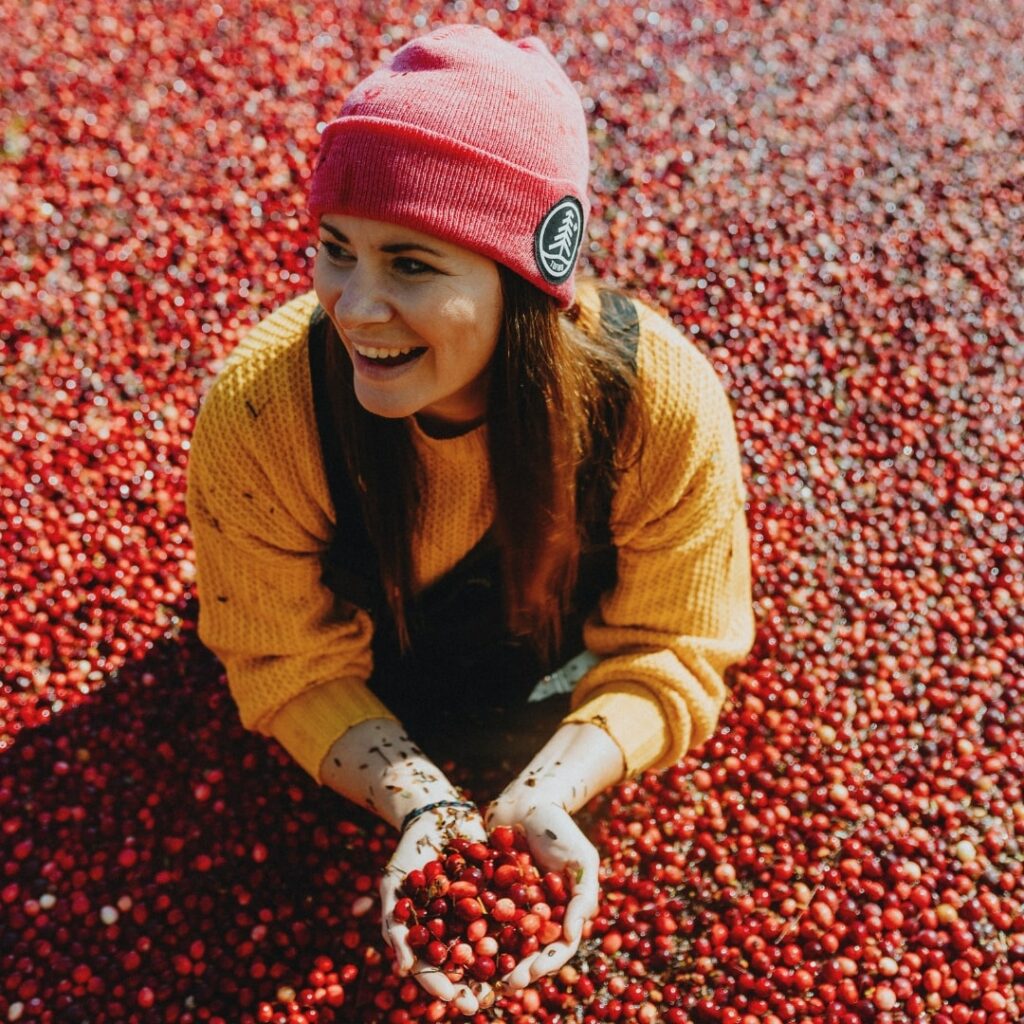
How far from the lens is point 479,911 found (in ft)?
→ 7.76

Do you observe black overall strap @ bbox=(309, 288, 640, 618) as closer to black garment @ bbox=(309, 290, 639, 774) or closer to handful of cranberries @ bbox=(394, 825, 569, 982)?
black garment @ bbox=(309, 290, 639, 774)

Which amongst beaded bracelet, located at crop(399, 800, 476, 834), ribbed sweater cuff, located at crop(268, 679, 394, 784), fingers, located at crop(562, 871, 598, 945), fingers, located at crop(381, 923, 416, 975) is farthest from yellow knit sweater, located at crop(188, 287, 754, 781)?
fingers, located at crop(381, 923, 416, 975)

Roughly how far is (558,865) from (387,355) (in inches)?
50.7

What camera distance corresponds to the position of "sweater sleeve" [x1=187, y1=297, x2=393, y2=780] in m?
2.34

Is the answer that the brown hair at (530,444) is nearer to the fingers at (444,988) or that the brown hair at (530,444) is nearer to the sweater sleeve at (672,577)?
the sweater sleeve at (672,577)

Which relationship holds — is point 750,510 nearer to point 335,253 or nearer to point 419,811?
point 419,811

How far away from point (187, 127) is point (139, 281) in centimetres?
105

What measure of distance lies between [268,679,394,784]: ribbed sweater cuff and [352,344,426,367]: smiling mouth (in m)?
1.09

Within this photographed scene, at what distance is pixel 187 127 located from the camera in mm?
5035

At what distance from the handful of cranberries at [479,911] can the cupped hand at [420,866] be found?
2 centimetres

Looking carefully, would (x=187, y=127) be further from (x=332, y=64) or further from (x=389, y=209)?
(x=389, y=209)

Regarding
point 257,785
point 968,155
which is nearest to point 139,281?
point 257,785

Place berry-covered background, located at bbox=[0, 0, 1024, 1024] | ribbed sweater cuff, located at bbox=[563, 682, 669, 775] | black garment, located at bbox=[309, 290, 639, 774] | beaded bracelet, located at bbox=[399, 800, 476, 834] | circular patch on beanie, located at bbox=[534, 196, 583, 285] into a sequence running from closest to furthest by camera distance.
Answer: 1. circular patch on beanie, located at bbox=[534, 196, 583, 285]
2. black garment, located at bbox=[309, 290, 639, 774]
3. beaded bracelet, located at bbox=[399, 800, 476, 834]
4. ribbed sweater cuff, located at bbox=[563, 682, 669, 775]
5. berry-covered background, located at bbox=[0, 0, 1024, 1024]

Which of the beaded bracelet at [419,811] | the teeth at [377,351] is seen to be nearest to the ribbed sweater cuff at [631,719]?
the beaded bracelet at [419,811]
